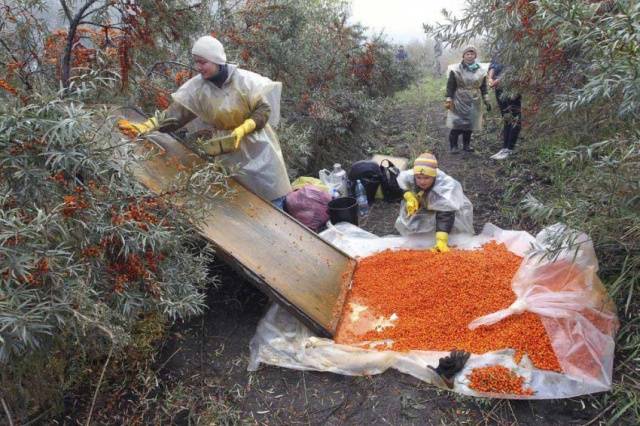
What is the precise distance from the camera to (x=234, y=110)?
3.45m

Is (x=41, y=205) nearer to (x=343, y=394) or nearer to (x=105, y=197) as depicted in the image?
(x=105, y=197)

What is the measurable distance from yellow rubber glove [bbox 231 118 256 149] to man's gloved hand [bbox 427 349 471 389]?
2.11m

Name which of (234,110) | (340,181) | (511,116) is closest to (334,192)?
(340,181)

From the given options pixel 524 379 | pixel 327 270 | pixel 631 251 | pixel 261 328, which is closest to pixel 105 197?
pixel 261 328

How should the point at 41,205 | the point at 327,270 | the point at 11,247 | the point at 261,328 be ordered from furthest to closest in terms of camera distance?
the point at 327,270, the point at 261,328, the point at 41,205, the point at 11,247

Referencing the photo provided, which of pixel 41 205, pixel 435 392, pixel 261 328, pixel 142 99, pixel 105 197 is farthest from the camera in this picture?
pixel 142 99

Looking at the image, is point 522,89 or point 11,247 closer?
point 11,247

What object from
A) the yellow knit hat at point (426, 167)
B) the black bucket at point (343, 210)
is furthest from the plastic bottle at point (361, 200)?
the yellow knit hat at point (426, 167)

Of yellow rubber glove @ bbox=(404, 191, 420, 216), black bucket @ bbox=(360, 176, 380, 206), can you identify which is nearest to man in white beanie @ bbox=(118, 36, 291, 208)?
yellow rubber glove @ bbox=(404, 191, 420, 216)

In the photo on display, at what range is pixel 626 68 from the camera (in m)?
2.13

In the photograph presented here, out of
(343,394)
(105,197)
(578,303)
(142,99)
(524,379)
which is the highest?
(105,197)

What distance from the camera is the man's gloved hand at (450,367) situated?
233 cm

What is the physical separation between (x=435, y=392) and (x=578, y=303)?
928 millimetres

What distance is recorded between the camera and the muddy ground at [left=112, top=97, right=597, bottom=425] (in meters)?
2.22
